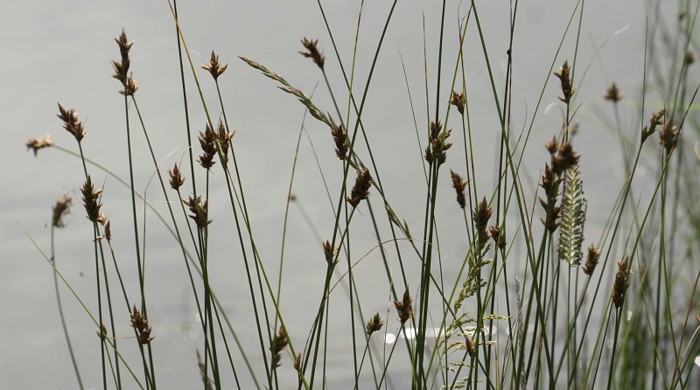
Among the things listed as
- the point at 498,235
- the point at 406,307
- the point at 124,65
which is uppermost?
the point at 124,65

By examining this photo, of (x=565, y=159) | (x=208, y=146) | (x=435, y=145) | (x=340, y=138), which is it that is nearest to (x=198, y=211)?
(x=208, y=146)

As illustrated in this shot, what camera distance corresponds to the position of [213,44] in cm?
394

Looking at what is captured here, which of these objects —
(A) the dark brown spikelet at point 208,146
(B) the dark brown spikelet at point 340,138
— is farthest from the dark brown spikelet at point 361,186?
(A) the dark brown spikelet at point 208,146

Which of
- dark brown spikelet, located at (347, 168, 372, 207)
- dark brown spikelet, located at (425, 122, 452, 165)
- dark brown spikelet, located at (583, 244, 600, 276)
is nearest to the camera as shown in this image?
dark brown spikelet, located at (347, 168, 372, 207)

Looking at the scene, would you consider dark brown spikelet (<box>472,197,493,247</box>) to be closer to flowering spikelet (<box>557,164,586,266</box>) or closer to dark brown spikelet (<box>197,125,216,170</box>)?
flowering spikelet (<box>557,164,586,266</box>)

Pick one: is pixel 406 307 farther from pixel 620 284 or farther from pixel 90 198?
pixel 90 198

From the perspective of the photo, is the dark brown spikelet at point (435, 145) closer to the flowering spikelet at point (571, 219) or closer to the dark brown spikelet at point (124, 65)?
the flowering spikelet at point (571, 219)

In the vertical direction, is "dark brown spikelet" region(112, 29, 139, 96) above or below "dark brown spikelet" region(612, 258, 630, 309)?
above

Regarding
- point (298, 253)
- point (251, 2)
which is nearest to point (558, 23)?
point (251, 2)

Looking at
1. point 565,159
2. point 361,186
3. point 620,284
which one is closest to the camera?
point 565,159

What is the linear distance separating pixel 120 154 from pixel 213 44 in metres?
0.63

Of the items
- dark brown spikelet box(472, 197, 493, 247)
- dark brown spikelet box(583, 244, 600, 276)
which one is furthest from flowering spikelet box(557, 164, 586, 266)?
dark brown spikelet box(472, 197, 493, 247)

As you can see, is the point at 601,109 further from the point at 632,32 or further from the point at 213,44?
the point at 213,44

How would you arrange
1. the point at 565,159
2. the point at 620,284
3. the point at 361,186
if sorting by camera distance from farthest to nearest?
the point at 620,284, the point at 361,186, the point at 565,159
